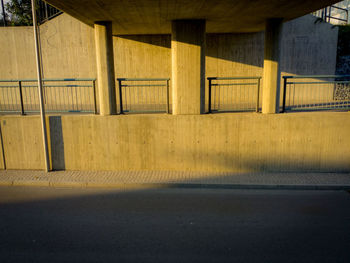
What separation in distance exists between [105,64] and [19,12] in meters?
13.1

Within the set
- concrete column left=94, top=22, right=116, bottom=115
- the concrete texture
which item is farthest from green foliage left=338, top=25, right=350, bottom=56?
concrete column left=94, top=22, right=116, bottom=115

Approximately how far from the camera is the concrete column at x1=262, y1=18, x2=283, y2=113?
325 inches

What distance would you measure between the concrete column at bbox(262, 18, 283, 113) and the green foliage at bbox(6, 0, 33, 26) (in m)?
14.7

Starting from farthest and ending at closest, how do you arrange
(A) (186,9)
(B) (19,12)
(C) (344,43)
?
(B) (19,12)
(C) (344,43)
(A) (186,9)

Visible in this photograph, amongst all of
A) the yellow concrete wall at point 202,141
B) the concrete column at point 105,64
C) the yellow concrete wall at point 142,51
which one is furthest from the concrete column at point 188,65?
the yellow concrete wall at point 142,51

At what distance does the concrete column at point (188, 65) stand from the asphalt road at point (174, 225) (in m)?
2.67

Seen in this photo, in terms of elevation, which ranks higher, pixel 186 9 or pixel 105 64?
pixel 186 9

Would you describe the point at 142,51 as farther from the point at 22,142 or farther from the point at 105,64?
the point at 22,142

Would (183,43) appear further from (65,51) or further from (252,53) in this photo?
(65,51)

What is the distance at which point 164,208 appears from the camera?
19.1 ft

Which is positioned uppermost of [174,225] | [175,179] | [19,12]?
[19,12]

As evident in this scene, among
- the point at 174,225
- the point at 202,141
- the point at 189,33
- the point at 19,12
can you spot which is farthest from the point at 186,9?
the point at 19,12

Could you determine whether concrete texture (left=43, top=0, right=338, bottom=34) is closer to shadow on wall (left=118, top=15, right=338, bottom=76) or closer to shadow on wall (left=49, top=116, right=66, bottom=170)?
shadow on wall (left=49, top=116, right=66, bottom=170)

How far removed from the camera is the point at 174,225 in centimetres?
510
